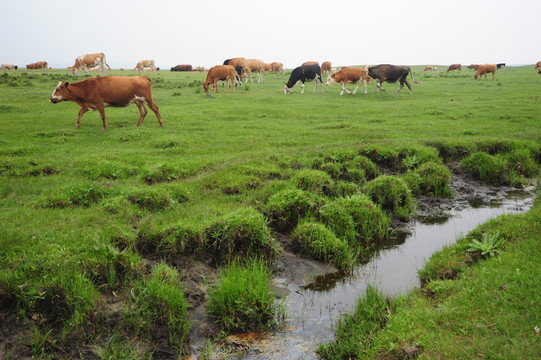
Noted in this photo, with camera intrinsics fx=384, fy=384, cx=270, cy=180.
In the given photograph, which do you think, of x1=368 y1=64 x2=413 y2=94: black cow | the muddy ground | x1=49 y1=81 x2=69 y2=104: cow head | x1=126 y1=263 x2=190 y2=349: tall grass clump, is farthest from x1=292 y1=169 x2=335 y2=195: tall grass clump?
x1=368 y1=64 x2=413 y2=94: black cow

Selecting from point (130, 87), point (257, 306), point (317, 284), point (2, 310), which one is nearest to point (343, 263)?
point (317, 284)

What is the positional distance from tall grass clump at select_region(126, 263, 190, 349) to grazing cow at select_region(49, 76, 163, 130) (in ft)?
36.2

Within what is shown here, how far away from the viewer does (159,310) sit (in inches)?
187

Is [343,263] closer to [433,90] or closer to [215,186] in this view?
[215,186]

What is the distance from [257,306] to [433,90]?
28.5m

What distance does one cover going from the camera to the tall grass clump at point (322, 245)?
21.6 feet

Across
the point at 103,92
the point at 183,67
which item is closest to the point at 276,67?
the point at 183,67

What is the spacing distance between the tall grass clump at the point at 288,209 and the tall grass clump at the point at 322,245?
48 centimetres

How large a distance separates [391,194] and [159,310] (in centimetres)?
604

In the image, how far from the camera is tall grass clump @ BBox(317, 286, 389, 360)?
4.30m

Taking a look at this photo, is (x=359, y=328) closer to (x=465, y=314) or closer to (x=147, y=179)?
(x=465, y=314)

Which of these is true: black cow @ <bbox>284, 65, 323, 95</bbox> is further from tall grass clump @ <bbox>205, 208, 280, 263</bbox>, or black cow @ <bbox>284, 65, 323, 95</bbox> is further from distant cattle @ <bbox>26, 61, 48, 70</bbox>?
distant cattle @ <bbox>26, 61, 48, 70</bbox>

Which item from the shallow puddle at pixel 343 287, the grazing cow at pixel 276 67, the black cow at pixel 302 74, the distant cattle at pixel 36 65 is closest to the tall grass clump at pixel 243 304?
the shallow puddle at pixel 343 287

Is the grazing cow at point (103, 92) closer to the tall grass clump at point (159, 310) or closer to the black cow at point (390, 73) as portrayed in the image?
the tall grass clump at point (159, 310)
